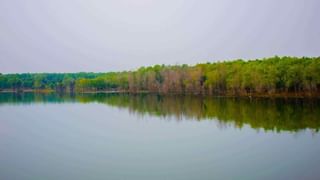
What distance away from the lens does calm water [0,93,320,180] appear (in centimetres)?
1008

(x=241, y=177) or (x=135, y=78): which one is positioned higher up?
(x=135, y=78)

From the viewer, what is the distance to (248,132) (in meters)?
16.5

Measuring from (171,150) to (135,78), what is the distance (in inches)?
2390

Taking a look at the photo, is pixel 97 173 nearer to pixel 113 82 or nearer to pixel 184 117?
pixel 184 117

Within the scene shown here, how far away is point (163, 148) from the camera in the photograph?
43.8ft

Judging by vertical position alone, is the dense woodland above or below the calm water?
above

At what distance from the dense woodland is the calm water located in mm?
21747

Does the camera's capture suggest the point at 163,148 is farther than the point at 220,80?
No

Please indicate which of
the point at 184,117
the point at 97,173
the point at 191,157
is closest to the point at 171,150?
the point at 191,157

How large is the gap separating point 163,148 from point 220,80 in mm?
41386

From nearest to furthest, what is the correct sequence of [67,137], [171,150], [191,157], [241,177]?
[241,177], [191,157], [171,150], [67,137]

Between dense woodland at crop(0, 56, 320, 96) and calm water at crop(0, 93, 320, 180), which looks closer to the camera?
calm water at crop(0, 93, 320, 180)

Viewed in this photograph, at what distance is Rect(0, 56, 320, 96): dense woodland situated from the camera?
137 feet

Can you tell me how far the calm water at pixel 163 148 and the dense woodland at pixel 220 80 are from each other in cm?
2175
